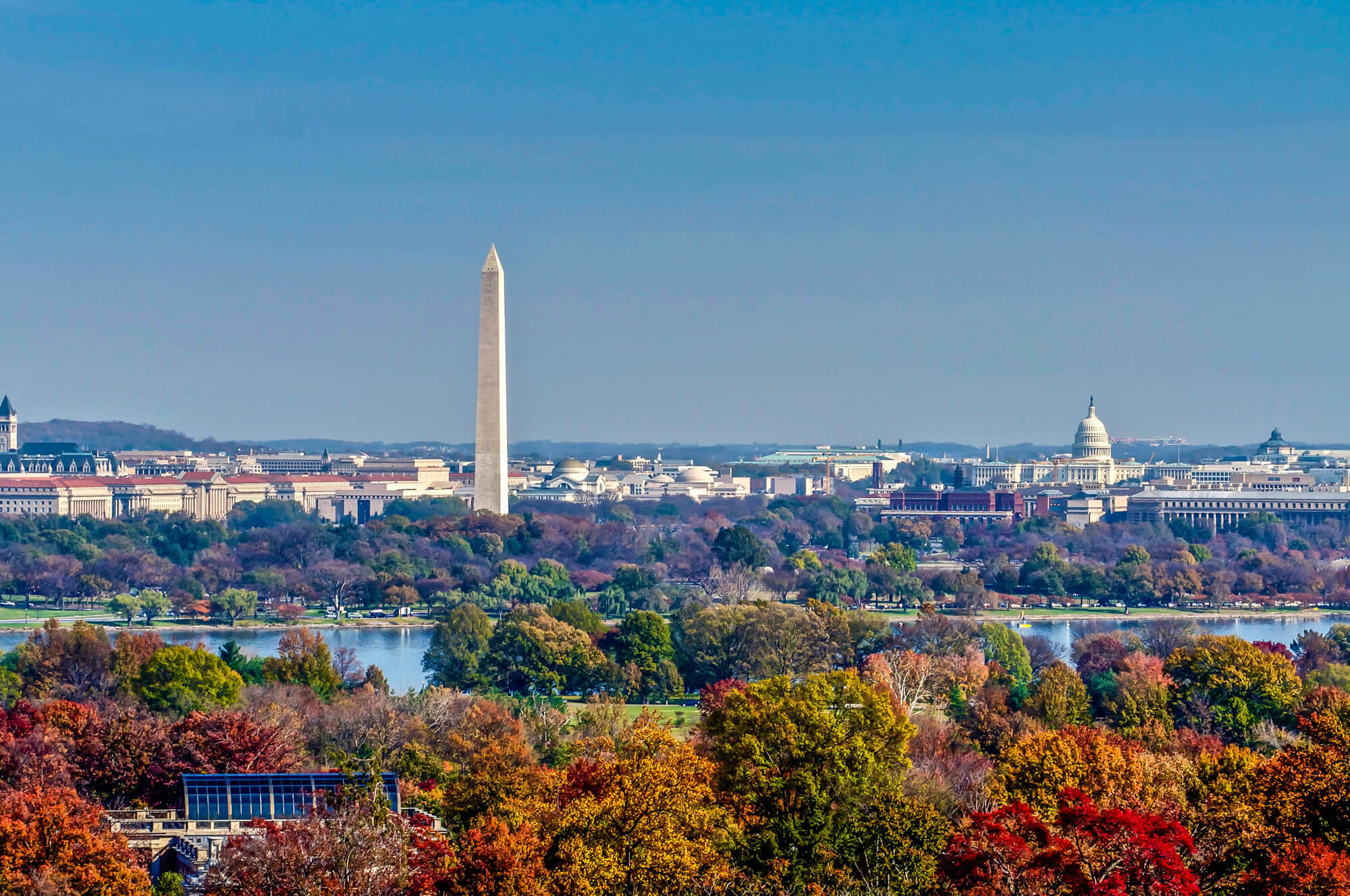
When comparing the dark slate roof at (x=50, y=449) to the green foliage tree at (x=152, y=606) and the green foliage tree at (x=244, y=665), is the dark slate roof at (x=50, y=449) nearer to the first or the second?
the green foliage tree at (x=152, y=606)

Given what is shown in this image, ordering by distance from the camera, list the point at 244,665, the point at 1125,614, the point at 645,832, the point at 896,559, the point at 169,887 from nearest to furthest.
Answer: the point at 645,832
the point at 169,887
the point at 244,665
the point at 1125,614
the point at 896,559

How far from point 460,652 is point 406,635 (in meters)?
14.8

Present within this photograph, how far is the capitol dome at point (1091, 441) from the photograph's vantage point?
175000 mm

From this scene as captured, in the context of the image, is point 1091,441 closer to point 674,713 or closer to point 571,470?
point 571,470

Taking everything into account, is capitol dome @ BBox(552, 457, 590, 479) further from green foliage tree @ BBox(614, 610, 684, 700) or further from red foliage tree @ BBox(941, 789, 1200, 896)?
red foliage tree @ BBox(941, 789, 1200, 896)

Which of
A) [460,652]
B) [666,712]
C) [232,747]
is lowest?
[666,712]

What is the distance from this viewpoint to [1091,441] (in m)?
176

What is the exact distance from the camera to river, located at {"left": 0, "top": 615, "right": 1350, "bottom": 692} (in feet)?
193

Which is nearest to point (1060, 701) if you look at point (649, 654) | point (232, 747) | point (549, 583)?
point (649, 654)

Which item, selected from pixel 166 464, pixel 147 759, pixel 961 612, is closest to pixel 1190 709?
pixel 147 759

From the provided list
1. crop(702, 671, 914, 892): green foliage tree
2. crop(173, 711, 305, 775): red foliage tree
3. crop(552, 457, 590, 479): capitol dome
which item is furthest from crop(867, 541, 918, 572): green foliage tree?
crop(552, 457, 590, 479): capitol dome

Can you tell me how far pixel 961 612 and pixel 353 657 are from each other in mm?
28044

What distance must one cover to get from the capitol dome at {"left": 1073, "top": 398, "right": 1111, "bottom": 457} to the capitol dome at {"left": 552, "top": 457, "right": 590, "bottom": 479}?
38.9 metres

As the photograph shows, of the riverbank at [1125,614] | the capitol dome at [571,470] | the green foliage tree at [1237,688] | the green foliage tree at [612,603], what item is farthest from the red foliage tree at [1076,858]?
the capitol dome at [571,470]
